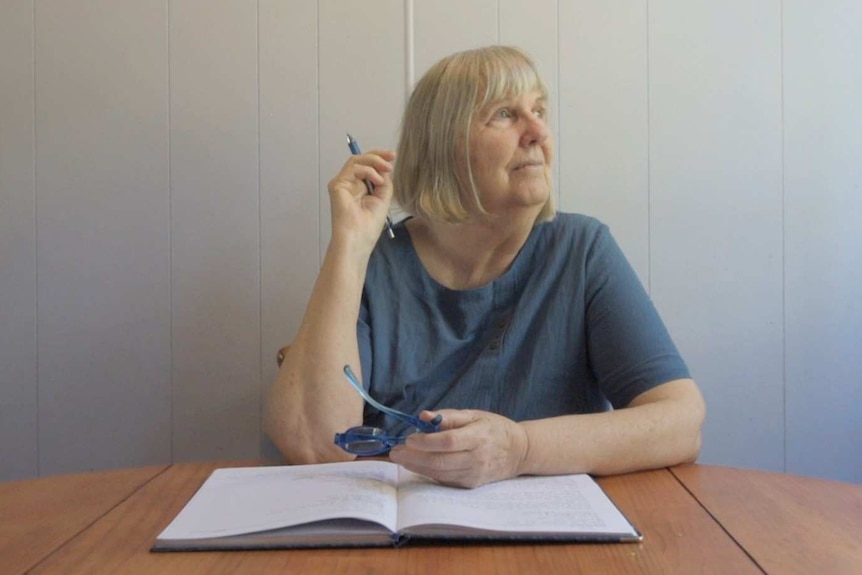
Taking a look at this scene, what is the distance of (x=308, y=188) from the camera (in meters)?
1.62

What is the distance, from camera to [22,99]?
1632mm

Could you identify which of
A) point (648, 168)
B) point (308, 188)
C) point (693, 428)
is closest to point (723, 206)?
point (648, 168)

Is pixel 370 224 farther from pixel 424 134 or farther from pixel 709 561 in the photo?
pixel 709 561

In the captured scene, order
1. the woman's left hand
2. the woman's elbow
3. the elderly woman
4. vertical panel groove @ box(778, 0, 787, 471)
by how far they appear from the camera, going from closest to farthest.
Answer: the woman's left hand
the woman's elbow
the elderly woman
vertical panel groove @ box(778, 0, 787, 471)

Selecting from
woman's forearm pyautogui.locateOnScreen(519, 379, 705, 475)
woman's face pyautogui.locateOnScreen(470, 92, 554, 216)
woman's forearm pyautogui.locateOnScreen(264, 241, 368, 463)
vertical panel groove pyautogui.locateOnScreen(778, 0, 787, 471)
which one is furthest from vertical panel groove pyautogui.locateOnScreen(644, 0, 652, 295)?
woman's forearm pyautogui.locateOnScreen(264, 241, 368, 463)

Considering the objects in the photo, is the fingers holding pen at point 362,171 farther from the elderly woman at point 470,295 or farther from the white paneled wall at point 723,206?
the white paneled wall at point 723,206

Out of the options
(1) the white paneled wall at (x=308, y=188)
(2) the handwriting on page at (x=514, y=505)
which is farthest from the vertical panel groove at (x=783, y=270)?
(2) the handwriting on page at (x=514, y=505)

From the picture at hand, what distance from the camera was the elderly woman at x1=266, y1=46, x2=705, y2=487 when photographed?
1.17 metres

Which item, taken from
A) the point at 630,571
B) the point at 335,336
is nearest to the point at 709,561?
the point at 630,571

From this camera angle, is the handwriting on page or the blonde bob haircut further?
the blonde bob haircut

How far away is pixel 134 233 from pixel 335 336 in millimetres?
654

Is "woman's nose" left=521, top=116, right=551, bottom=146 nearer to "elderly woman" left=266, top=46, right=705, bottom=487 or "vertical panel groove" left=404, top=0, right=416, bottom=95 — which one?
"elderly woman" left=266, top=46, right=705, bottom=487

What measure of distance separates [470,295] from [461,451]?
486mm

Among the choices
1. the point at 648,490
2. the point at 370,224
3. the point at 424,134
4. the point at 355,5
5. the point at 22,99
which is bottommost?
the point at 648,490
